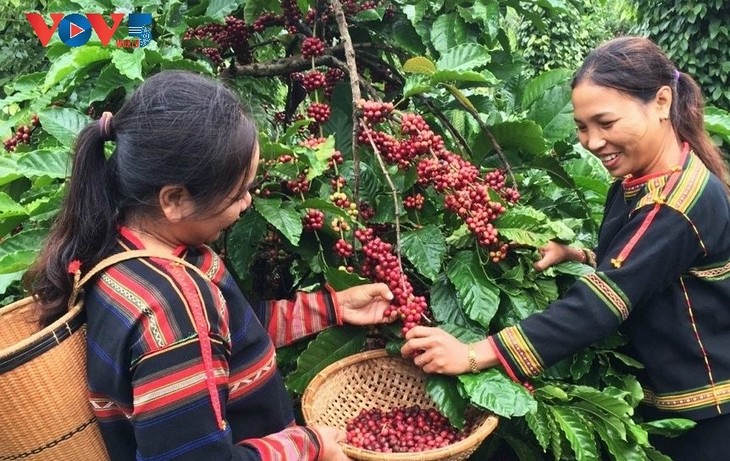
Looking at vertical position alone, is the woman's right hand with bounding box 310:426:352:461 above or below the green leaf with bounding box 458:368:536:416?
below

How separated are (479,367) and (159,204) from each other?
0.74m

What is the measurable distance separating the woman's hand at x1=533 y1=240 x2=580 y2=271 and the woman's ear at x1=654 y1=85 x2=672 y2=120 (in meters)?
0.39

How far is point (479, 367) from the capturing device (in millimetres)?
1415

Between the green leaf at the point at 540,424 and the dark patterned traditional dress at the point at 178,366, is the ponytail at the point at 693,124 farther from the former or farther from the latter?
the dark patterned traditional dress at the point at 178,366

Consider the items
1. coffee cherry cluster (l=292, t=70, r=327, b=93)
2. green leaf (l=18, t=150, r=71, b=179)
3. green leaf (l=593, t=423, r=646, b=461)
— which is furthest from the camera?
coffee cherry cluster (l=292, t=70, r=327, b=93)

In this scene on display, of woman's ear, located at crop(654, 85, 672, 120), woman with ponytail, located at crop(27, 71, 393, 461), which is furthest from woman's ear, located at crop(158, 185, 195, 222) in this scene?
woman's ear, located at crop(654, 85, 672, 120)

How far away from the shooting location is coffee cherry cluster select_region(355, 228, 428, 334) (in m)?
1.48

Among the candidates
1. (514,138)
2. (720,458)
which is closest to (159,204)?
(514,138)

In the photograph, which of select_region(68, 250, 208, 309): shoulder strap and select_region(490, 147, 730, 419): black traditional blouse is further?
select_region(490, 147, 730, 419): black traditional blouse

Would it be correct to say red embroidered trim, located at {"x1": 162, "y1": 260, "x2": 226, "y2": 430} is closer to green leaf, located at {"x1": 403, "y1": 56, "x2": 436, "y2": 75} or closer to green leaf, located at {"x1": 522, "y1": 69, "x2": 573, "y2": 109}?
green leaf, located at {"x1": 403, "y1": 56, "x2": 436, "y2": 75}

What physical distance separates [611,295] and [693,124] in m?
0.54

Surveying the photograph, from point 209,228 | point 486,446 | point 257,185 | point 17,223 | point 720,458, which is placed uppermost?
point 209,228

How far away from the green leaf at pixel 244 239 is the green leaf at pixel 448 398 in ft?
1.68

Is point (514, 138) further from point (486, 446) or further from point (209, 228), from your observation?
point (209, 228)
